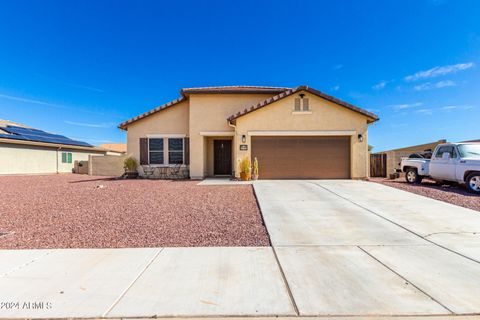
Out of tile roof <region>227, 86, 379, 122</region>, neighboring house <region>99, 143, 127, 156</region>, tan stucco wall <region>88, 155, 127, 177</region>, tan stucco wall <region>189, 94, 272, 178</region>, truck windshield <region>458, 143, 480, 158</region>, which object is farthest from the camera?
neighboring house <region>99, 143, 127, 156</region>

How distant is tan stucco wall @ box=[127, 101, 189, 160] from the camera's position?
52.9 feet

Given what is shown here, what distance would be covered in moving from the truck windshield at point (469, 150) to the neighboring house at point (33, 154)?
90.2 feet

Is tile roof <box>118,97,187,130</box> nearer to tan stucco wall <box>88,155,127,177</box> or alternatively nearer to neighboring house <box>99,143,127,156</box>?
tan stucco wall <box>88,155,127,177</box>

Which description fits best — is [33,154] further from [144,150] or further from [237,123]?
[237,123]

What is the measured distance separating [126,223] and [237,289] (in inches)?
155

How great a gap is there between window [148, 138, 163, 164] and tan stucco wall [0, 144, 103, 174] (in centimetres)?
1228

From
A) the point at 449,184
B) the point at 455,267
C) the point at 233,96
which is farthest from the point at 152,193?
the point at 449,184

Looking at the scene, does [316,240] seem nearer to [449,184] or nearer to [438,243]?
[438,243]

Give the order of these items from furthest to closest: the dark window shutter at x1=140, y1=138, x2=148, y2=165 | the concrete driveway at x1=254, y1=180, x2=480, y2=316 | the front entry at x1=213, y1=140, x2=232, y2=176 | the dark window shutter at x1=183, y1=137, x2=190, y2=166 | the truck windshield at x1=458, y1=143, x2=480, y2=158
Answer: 1. the front entry at x1=213, y1=140, x2=232, y2=176
2. the dark window shutter at x1=140, y1=138, x2=148, y2=165
3. the dark window shutter at x1=183, y1=137, x2=190, y2=166
4. the truck windshield at x1=458, y1=143, x2=480, y2=158
5. the concrete driveway at x1=254, y1=180, x2=480, y2=316

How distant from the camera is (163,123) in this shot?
16172mm

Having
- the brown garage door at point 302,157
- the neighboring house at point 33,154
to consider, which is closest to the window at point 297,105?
the brown garage door at point 302,157

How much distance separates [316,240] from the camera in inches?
204

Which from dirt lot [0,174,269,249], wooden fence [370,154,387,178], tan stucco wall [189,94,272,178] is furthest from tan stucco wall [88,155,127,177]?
wooden fence [370,154,387,178]

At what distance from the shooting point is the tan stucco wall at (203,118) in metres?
15.4
